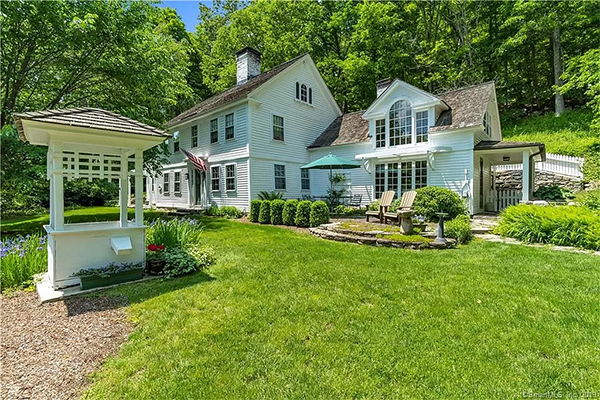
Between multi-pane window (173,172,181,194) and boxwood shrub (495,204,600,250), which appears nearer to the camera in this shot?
boxwood shrub (495,204,600,250)

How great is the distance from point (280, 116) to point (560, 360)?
14.5 metres

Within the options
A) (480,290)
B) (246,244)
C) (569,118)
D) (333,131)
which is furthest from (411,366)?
(569,118)

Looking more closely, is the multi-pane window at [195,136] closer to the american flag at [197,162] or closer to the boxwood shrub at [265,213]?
the american flag at [197,162]

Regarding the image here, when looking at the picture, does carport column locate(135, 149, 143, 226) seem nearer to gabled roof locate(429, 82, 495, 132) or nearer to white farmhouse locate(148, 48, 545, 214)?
white farmhouse locate(148, 48, 545, 214)

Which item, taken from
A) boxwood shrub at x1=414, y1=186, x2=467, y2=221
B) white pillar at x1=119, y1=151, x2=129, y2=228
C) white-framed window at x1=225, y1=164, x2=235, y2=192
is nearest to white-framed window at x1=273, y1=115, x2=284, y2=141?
white-framed window at x1=225, y1=164, x2=235, y2=192

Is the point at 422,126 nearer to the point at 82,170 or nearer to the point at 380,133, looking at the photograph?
the point at 380,133

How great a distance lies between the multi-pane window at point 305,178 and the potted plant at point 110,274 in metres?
12.2

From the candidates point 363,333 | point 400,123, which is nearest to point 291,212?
point 400,123

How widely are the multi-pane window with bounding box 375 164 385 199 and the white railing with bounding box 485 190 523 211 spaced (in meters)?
4.83

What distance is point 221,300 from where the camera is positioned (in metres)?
→ 3.99

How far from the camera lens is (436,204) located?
32.9 feet

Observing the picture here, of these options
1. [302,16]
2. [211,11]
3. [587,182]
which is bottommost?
[587,182]

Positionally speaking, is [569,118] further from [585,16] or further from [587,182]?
[587,182]

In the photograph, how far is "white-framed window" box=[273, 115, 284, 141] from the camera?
49.7ft
